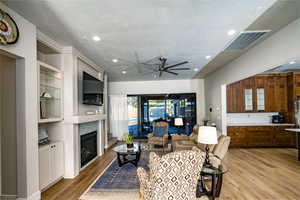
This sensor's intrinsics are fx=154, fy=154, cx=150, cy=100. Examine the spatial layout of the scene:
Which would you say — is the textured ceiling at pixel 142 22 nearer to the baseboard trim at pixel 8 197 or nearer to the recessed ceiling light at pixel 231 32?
the recessed ceiling light at pixel 231 32

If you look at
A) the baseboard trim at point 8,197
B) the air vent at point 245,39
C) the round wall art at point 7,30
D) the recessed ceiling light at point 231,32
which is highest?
the air vent at point 245,39

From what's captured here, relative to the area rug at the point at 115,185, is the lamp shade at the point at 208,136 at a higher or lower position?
higher

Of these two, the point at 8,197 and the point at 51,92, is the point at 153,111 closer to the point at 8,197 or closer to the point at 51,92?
the point at 51,92

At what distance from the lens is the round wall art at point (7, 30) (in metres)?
2.04

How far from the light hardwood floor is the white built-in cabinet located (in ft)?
0.54

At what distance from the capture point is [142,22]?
8.23 ft

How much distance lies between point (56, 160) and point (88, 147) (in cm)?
121

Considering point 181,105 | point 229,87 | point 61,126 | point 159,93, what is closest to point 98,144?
point 61,126

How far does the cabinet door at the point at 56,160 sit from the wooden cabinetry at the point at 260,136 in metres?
5.35

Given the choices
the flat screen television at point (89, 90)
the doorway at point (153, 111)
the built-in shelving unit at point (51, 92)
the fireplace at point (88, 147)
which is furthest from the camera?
the doorway at point (153, 111)

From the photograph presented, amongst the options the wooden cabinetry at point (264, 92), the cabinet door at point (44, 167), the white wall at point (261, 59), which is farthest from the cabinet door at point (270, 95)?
the cabinet door at point (44, 167)

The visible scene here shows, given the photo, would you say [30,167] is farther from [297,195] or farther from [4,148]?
[297,195]

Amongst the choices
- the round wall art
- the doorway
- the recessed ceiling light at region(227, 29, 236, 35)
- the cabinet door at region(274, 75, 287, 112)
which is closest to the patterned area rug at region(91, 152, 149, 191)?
the round wall art

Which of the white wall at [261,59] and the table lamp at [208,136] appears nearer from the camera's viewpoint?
the table lamp at [208,136]
